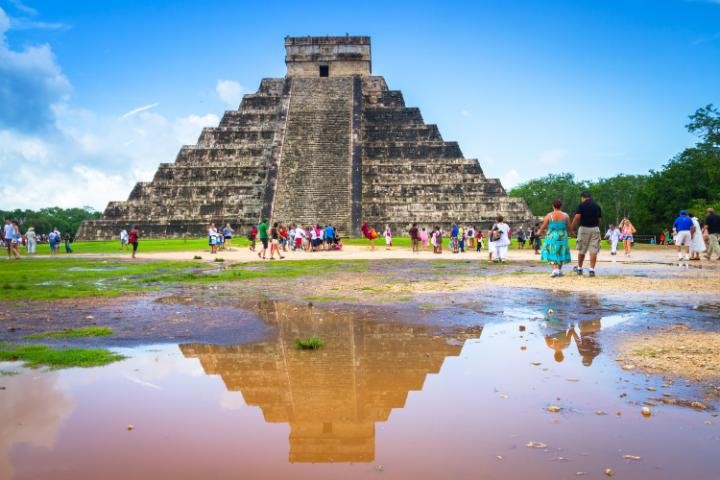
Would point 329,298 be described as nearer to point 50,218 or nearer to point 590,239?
point 590,239

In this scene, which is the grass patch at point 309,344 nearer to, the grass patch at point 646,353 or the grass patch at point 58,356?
the grass patch at point 58,356

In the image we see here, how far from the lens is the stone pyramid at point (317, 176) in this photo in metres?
32.4

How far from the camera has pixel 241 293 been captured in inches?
380

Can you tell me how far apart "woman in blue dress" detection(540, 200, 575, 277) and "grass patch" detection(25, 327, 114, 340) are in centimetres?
784

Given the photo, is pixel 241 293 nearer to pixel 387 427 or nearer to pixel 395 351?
pixel 395 351

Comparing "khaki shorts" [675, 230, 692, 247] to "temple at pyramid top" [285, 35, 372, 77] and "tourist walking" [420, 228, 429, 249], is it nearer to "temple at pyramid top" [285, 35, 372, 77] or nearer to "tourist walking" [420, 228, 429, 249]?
"tourist walking" [420, 228, 429, 249]

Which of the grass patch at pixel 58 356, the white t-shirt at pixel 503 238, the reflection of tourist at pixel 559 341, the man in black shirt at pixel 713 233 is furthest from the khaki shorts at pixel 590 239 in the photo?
the grass patch at pixel 58 356

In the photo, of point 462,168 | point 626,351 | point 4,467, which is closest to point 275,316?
point 626,351

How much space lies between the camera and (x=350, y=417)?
12.2 ft

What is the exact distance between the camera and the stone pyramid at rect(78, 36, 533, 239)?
32375 mm

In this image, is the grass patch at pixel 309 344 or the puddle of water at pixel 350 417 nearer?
the puddle of water at pixel 350 417

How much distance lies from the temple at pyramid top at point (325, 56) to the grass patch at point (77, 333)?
3715 centimetres

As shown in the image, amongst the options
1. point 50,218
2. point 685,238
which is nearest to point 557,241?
point 685,238

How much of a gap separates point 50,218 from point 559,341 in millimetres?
100012
